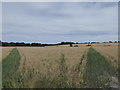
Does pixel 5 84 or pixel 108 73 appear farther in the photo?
pixel 108 73

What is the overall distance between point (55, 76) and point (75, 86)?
6.94 ft

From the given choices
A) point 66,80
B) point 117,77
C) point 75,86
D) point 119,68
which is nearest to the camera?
point 75,86

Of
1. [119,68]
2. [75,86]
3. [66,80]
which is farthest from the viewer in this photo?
[119,68]

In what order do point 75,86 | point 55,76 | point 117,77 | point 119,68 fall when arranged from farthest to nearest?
1. point 119,68
2. point 117,77
3. point 55,76
4. point 75,86

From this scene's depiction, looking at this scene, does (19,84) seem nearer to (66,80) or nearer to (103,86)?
(66,80)

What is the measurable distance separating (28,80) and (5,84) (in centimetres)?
129

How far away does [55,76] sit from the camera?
11.7 meters

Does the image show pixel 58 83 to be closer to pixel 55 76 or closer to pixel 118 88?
pixel 55 76

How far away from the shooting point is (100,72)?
530 inches

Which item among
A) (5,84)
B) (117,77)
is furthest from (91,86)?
(5,84)

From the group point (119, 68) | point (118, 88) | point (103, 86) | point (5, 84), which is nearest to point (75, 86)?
point (103, 86)

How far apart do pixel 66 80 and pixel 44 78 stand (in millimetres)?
1368

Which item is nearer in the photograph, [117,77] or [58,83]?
[58,83]

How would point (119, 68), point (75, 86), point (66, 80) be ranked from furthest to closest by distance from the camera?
1. point (119, 68)
2. point (66, 80)
3. point (75, 86)
